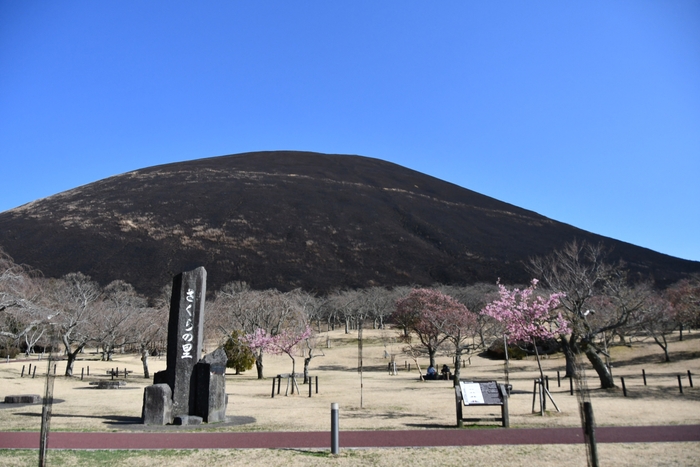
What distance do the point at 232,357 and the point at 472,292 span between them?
Answer: 51065mm

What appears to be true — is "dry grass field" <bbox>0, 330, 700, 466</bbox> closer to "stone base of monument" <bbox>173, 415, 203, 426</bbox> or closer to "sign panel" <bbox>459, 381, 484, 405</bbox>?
"stone base of monument" <bbox>173, 415, 203, 426</bbox>

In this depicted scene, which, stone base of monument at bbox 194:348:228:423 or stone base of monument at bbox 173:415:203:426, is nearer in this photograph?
stone base of monument at bbox 173:415:203:426

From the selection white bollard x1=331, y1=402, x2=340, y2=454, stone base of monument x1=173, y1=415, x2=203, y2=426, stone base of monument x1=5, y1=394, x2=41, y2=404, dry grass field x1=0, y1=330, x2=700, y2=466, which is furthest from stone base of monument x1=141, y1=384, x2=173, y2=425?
stone base of monument x1=5, y1=394, x2=41, y2=404

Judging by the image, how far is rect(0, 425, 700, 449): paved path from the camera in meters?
11.6

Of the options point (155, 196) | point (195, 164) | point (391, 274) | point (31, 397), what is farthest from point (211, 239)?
point (31, 397)

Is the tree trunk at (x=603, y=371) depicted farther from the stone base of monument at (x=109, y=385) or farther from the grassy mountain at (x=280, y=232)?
the grassy mountain at (x=280, y=232)

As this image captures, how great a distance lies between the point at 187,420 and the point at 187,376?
1439 mm

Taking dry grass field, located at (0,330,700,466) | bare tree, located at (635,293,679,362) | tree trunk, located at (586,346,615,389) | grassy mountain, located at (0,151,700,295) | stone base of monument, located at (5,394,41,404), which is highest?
grassy mountain, located at (0,151,700,295)

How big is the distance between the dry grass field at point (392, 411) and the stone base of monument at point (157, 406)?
0.48 metres

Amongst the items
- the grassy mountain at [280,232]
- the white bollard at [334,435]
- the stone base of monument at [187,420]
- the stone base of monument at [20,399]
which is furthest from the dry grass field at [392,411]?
the grassy mountain at [280,232]

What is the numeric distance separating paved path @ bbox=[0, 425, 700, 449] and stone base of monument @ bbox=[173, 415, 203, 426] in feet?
4.90

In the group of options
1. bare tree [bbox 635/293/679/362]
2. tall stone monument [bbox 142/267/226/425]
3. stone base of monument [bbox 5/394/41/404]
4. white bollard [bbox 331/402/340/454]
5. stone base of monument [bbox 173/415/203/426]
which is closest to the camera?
white bollard [bbox 331/402/340/454]

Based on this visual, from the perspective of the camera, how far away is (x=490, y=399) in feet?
46.3

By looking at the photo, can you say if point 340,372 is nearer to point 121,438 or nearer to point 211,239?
point 121,438
